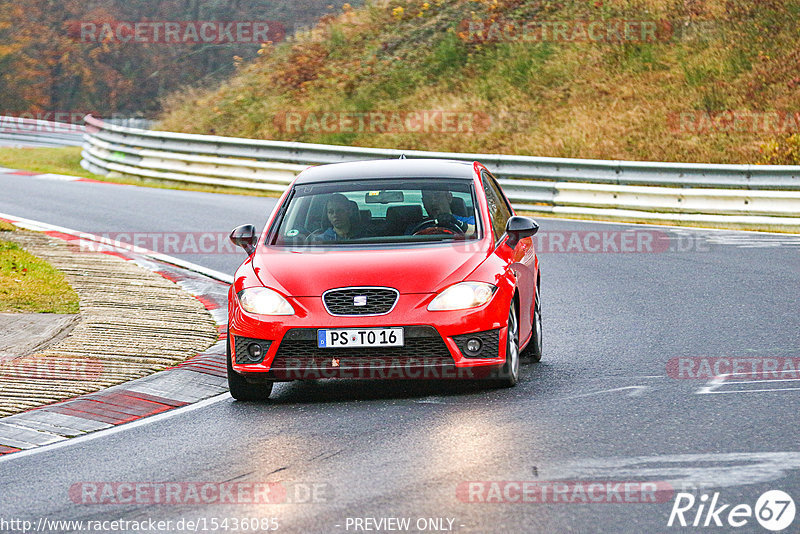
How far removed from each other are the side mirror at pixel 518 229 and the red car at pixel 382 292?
2cm

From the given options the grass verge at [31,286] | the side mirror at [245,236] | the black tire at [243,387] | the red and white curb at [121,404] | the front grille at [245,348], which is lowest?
the grass verge at [31,286]

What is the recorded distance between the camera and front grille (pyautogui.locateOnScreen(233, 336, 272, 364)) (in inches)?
317

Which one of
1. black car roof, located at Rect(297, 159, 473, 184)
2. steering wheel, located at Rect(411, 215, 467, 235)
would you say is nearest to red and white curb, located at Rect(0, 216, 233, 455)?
black car roof, located at Rect(297, 159, 473, 184)

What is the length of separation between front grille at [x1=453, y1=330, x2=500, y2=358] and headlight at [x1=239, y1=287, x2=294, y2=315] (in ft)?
3.71

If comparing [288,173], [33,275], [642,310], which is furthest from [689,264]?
[288,173]

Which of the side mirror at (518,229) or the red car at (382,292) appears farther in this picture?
the side mirror at (518,229)

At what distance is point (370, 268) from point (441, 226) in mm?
1030

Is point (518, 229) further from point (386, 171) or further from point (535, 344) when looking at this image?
point (386, 171)

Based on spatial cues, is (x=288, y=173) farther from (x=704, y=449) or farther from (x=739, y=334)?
(x=704, y=449)

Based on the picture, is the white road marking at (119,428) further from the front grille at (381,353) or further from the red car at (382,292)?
the front grille at (381,353)

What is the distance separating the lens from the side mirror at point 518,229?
8945mm

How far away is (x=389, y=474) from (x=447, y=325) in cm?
185

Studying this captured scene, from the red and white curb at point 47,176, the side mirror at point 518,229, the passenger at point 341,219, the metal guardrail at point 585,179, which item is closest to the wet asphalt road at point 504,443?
the side mirror at point 518,229

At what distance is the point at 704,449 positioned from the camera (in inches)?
255
